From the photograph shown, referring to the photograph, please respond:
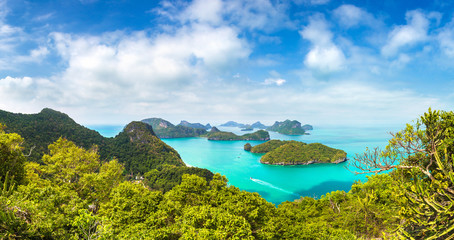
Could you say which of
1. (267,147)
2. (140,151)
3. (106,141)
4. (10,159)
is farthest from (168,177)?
(267,147)

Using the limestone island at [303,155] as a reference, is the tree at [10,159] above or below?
above

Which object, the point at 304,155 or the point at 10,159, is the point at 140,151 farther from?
the point at 304,155

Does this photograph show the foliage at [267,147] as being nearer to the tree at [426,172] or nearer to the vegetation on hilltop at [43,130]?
the vegetation on hilltop at [43,130]

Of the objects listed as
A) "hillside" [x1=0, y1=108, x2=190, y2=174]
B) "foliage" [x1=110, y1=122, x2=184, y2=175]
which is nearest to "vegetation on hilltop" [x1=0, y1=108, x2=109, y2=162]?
"hillside" [x1=0, y1=108, x2=190, y2=174]

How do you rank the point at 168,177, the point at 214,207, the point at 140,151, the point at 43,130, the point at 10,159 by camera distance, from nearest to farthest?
1. the point at 214,207
2. the point at 10,159
3. the point at 168,177
4. the point at 43,130
5. the point at 140,151

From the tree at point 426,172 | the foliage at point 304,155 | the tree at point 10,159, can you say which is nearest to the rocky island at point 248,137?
the foliage at point 304,155

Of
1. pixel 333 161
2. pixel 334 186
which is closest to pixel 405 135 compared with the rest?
pixel 334 186

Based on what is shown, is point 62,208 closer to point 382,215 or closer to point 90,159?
point 90,159
